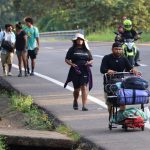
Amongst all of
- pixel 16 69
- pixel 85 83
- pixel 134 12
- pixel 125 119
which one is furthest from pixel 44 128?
pixel 134 12

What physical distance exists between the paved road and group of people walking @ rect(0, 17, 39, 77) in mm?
683

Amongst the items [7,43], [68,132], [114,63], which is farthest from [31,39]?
[68,132]

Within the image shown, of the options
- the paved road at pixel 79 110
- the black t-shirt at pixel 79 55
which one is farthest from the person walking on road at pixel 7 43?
the black t-shirt at pixel 79 55

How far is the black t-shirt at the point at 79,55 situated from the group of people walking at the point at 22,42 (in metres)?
7.27

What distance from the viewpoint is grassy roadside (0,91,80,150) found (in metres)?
11.9

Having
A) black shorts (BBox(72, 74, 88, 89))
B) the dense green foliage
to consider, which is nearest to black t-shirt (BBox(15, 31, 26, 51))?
black shorts (BBox(72, 74, 88, 89))

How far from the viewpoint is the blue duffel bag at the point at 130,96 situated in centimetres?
1098

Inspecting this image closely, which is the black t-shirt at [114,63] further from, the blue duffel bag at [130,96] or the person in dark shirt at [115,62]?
the blue duffel bag at [130,96]

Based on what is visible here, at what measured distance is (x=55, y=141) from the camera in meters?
11.4

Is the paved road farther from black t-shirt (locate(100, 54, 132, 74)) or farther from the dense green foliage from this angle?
the dense green foliage

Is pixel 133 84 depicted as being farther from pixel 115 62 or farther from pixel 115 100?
pixel 115 62

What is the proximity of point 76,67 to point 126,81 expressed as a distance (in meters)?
2.67

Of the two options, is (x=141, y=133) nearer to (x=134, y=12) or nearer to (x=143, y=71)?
(x=143, y=71)

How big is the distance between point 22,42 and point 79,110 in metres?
7.34
